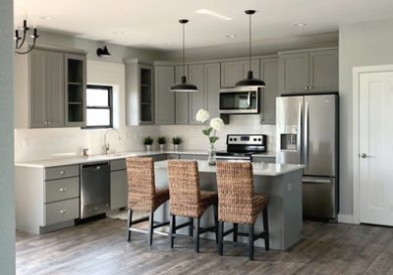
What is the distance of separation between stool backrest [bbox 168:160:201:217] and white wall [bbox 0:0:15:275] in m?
3.68

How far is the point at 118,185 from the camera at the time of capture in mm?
6859

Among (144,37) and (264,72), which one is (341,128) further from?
(144,37)

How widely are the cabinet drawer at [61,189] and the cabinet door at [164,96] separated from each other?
2.45 m

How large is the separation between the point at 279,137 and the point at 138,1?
293 cm

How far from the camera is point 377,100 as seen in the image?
236 inches

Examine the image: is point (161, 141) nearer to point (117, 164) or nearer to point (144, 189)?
point (117, 164)

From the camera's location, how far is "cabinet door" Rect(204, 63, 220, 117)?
7828 millimetres

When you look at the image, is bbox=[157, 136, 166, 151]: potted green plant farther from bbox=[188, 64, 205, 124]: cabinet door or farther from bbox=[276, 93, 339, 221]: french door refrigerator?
bbox=[276, 93, 339, 221]: french door refrigerator

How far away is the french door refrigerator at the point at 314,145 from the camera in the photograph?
6.21 m

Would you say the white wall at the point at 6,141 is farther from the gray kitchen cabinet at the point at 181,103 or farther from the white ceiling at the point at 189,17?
the gray kitchen cabinet at the point at 181,103

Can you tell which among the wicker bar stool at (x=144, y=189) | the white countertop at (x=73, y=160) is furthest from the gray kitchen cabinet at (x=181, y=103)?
the wicker bar stool at (x=144, y=189)

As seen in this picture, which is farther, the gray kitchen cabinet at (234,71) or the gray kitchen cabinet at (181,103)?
the gray kitchen cabinet at (181,103)

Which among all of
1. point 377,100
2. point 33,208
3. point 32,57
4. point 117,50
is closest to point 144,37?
point 117,50

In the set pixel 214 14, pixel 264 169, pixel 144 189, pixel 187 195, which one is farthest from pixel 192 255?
pixel 214 14
